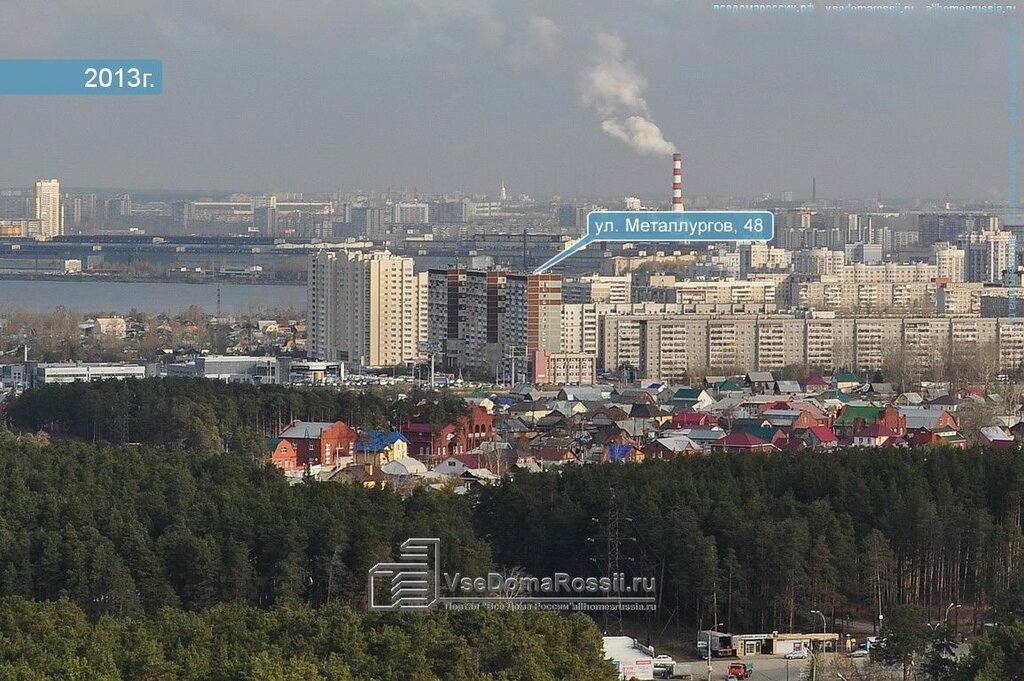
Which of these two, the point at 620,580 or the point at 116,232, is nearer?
the point at 620,580

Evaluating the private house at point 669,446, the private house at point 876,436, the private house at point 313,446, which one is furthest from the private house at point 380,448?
the private house at point 876,436

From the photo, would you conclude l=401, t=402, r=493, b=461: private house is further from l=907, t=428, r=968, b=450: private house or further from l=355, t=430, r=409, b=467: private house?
l=907, t=428, r=968, b=450: private house

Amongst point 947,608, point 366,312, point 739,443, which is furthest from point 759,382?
point 947,608

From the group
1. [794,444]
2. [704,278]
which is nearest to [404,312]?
[704,278]

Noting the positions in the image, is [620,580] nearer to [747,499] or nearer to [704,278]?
[747,499]

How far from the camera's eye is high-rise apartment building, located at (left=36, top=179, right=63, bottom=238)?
31.0 m

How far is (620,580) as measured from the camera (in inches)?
231

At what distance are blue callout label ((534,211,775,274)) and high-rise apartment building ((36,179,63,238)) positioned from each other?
11408 mm

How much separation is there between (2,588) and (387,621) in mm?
1414

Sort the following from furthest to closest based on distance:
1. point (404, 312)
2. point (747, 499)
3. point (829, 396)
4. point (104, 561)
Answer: point (404, 312) → point (829, 396) → point (747, 499) → point (104, 561)

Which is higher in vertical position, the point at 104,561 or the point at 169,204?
the point at 169,204

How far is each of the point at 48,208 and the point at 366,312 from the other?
15692mm

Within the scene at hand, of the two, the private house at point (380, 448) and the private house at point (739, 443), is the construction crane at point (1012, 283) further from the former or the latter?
the private house at point (380, 448)

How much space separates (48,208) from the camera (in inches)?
1241
